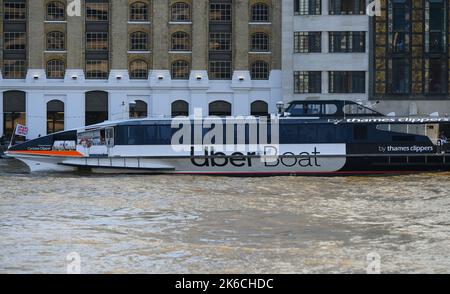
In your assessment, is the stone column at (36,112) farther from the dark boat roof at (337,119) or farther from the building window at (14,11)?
the dark boat roof at (337,119)

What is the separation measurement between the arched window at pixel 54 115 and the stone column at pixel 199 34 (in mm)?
11206

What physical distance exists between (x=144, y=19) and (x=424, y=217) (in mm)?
46795

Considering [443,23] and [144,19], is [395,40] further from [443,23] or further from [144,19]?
[144,19]

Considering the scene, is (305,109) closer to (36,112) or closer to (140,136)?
(140,136)

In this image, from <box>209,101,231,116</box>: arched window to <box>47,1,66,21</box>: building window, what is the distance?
13864 millimetres

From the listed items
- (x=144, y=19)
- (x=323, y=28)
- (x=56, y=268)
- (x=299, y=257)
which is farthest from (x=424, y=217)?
(x=144, y=19)

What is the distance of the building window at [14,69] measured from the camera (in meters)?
66.9

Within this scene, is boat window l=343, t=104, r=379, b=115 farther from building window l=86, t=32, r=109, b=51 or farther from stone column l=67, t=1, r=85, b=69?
stone column l=67, t=1, r=85, b=69

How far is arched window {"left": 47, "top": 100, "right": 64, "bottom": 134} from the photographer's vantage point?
66938 mm

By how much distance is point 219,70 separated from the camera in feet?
221

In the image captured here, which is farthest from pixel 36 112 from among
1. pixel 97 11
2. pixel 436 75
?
pixel 436 75

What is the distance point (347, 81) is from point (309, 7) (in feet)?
21.3

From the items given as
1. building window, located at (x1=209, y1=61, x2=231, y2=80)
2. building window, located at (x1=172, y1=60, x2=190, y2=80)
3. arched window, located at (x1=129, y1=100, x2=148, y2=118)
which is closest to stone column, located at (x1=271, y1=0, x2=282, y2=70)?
building window, located at (x1=209, y1=61, x2=231, y2=80)

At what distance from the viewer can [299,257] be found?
55.0 feet
